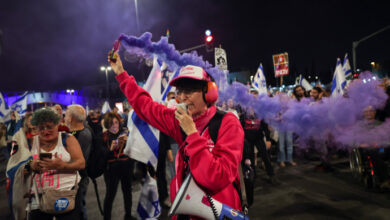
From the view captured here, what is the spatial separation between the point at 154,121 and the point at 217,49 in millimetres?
10311

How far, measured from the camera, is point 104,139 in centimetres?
470

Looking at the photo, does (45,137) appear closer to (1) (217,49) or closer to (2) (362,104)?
(2) (362,104)

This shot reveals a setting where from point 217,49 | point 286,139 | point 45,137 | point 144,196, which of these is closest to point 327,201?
point 286,139

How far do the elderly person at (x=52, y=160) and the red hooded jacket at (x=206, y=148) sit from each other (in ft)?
3.83

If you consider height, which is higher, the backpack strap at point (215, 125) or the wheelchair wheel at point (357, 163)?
the backpack strap at point (215, 125)

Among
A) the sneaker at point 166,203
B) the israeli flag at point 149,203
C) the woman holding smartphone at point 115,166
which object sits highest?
the woman holding smartphone at point 115,166

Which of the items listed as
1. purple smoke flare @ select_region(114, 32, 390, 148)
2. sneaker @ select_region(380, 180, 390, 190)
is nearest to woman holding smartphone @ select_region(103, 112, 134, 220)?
purple smoke flare @ select_region(114, 32, 390, 148)

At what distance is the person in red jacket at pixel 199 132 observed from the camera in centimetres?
154

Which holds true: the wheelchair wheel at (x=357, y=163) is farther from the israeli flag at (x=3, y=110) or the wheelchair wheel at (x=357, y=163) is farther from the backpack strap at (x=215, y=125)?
the israeli flag at (x=3, y=110)

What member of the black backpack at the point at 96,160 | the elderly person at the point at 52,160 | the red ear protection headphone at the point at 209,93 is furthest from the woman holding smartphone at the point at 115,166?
the red ear protection headphone at the point at 209,93

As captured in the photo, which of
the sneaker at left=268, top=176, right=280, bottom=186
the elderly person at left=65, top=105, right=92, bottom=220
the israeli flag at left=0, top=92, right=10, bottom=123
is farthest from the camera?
the israeli flag at left=0, top=92, right=10, bottom=123

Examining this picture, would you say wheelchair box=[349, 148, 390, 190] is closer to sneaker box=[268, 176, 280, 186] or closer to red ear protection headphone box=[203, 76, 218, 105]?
sneaker box=[268, 176, 280, 186]

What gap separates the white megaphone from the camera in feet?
5.16

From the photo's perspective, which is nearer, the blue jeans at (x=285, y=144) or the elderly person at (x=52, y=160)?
the elderly person at (x=52, y=160)
